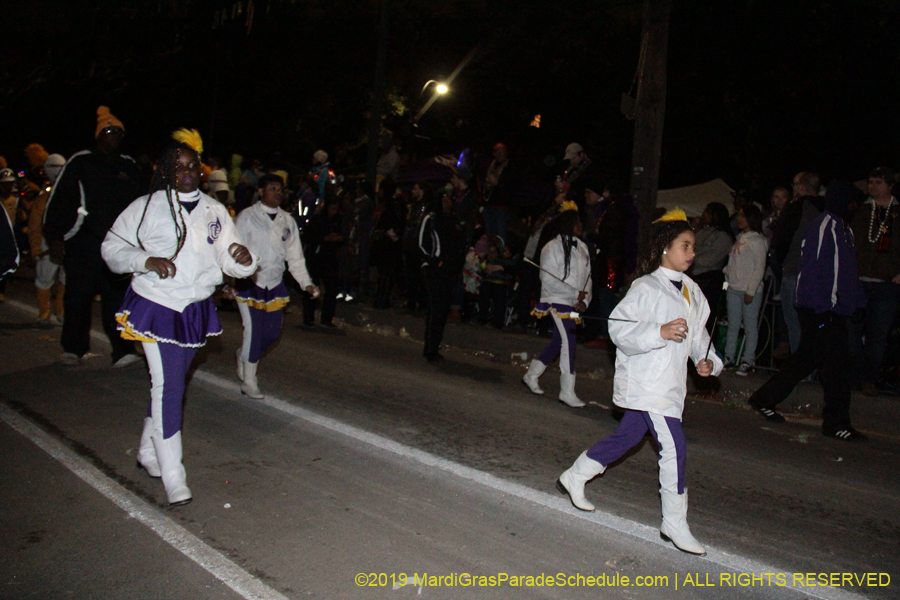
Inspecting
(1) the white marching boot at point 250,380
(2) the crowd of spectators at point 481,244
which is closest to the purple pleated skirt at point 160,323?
(1) the white marching boot at point 250,380

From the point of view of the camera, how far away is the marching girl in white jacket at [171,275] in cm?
490

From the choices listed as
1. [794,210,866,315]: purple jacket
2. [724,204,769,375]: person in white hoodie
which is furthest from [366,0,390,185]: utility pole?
[794,210,866,315]: purple jacket

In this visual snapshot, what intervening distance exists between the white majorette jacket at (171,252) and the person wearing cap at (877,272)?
22.0ft

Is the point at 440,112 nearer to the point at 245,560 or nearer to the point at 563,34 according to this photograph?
the point at 563,34

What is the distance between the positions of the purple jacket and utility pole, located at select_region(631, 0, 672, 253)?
3.25 m

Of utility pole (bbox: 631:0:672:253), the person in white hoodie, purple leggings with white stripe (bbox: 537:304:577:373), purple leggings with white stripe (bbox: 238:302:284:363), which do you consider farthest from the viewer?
utility pole (bbox: 631:0:672:253)

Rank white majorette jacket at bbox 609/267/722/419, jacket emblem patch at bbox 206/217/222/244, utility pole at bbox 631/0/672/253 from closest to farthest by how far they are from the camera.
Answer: white majorette jacket at bbox 609/267/722/419 → jacket emblem patch at bbox 206/217/222/244 → utility pole at bbox 631/0/672/253

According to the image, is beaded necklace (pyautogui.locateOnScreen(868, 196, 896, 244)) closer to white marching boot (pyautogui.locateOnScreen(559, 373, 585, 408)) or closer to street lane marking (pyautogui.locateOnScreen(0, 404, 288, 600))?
white marching boot (pyautogui.locateOnScreen(559, 373, 585, 408))

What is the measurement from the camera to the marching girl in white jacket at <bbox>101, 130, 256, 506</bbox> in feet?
16.1

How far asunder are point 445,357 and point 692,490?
568cm

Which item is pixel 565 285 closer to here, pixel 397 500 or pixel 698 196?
pixel 397 500

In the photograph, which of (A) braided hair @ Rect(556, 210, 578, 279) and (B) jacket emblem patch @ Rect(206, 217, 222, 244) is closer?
(B) jacket emblem patch @ Rect(206, 217, 222, 244)

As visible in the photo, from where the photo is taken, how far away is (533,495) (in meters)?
5.27

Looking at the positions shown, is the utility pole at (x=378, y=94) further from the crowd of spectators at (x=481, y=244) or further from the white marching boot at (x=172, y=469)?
the white marching boot at (x=172, y=469)
